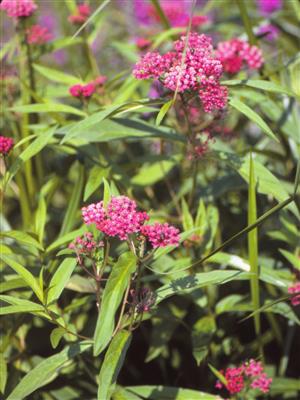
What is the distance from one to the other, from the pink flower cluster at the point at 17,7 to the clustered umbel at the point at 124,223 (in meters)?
0.79

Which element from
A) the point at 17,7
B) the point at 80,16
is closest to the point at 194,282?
→ the point at 17,7

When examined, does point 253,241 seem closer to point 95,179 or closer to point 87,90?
point 95,179

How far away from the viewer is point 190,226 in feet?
4.81

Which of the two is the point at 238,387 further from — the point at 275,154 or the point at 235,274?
the point at 275,154

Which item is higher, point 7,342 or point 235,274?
point 235,274

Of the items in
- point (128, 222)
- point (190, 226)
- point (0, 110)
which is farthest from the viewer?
point (0, 110)

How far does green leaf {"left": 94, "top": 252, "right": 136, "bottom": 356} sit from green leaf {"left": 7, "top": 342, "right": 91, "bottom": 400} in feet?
0.55

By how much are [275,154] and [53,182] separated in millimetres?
611

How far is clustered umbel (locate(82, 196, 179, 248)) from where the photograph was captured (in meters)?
1.09

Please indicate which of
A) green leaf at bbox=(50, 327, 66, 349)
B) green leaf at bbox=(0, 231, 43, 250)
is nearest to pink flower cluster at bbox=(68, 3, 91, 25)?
green leaf at bbox=(0, 231, 43, 250)

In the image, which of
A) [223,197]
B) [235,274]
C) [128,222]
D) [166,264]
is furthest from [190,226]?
[223,197]

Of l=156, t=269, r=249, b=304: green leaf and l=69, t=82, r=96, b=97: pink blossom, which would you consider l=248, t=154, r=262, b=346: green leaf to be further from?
l=69, t=82, r=96, b=97: pink blossom

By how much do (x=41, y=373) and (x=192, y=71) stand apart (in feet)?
1.99

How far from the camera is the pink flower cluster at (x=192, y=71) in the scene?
117 centimetres
